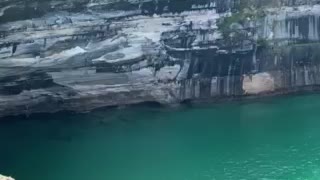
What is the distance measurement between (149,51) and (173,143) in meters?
3.10

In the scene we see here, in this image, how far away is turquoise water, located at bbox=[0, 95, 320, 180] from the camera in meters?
15.2

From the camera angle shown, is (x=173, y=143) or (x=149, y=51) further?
(x=149, y=51)

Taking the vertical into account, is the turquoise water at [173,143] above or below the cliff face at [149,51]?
below

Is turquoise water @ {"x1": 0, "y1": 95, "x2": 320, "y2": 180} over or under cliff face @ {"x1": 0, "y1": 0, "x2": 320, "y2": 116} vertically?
under

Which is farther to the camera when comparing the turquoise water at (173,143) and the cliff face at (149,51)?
the cliff face at (149,51)

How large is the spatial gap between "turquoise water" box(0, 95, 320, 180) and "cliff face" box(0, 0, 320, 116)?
0.62 m

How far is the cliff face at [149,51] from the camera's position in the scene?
1702cm

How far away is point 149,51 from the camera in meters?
18.1

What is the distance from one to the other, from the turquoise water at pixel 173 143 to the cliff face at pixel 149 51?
2.03 feet

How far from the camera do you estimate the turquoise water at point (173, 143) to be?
15.2 meters

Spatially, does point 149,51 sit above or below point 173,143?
above

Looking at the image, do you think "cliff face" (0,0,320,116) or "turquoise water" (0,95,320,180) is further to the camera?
"cliff face" (0,0,320,116)

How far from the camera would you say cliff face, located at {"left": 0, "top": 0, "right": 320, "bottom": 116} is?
17016 millimetres

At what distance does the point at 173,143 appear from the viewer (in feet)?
55.9
